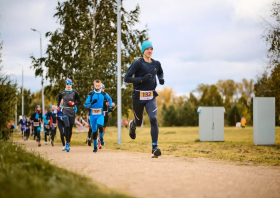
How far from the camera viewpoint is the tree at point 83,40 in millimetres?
23734

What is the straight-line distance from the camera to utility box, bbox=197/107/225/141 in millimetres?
25094

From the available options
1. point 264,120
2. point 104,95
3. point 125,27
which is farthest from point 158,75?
point 125,27

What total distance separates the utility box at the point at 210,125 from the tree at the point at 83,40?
15.3ft

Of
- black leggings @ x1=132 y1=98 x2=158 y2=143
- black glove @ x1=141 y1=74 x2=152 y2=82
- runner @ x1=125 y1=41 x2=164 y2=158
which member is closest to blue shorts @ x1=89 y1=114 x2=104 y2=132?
black leggings @ x1=132 y1=98 x2=158 y2=143

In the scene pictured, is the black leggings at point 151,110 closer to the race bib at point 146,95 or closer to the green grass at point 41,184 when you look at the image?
the race bib at point 146,95

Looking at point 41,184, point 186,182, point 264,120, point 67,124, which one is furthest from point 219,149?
point 41,184

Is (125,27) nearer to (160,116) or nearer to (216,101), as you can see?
(160,116)

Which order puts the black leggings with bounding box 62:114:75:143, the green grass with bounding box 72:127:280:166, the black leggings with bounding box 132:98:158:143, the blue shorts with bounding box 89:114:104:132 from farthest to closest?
the black leggings with bounding box 62:114:75:143
the blue shorts with bounding box 89:114:104:132
the green grass with bounding box 72:127:280:166
the black leggings with bounding box 132:98:158:143

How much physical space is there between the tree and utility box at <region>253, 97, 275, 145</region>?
739cm

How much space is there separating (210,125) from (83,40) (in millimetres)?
8989

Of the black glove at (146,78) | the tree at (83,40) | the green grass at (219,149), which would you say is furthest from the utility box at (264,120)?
the black glove at (146,78)

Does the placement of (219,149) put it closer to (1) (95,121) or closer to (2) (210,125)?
(1) (95,121)

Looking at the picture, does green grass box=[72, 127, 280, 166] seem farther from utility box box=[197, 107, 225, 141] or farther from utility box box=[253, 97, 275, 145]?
utility box box=[197, 107, 225, 141]

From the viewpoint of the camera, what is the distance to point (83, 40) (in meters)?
24.1
